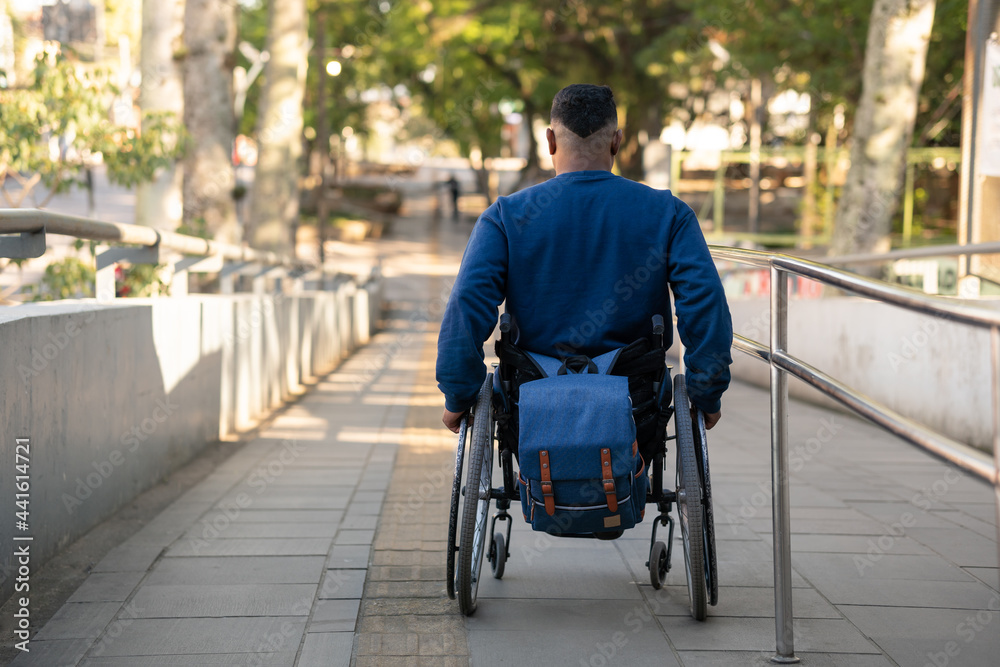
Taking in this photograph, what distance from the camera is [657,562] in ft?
12.5

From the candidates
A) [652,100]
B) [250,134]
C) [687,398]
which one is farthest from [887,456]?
[250,134]

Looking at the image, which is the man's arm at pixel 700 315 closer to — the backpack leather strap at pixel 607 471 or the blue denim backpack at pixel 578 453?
the blue denim backpack at pixel 578 453

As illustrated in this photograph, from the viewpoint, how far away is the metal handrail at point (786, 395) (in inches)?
89.2

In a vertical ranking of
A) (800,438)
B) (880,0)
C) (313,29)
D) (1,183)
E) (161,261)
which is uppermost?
(313,29)

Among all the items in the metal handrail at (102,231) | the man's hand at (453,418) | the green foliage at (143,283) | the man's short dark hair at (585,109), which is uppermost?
the man's short dark hair at (585,109)

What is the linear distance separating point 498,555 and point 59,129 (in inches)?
202

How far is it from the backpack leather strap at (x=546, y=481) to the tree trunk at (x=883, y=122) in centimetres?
1117

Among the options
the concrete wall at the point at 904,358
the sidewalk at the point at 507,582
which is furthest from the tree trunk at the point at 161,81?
the concrete wall at the point at 904,358

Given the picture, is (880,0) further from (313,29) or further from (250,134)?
(250,134)

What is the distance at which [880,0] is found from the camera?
42.5 feet

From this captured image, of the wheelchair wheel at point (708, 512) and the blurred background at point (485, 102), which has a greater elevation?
the blurred background at point (485, 102)

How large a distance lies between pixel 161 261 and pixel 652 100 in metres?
22.7

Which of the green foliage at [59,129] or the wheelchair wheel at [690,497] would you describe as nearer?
the wheelchair wheel at [690,497]

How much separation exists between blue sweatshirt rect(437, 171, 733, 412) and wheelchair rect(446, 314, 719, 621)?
0.08m
